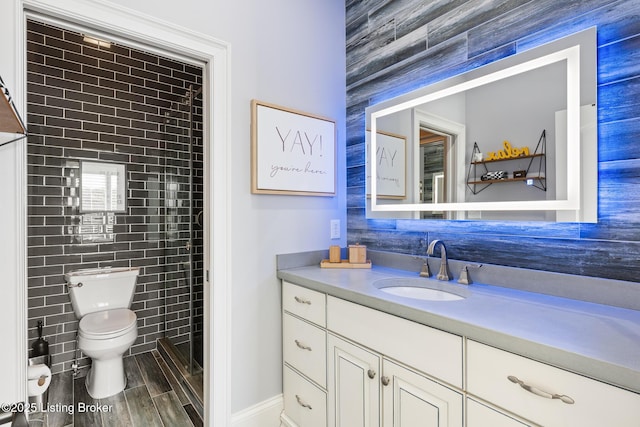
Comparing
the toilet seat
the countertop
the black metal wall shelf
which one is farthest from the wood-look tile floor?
the black metal wall shelf

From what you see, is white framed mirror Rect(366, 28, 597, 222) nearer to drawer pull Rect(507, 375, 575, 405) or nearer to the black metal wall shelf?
the black metal wall shelf

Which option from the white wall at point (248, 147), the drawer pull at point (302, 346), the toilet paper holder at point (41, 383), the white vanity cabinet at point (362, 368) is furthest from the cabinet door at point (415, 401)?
the toilet paper holder at point (41, 383)

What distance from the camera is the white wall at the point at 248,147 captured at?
5.56 feet

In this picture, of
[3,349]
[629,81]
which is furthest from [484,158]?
[3,349]

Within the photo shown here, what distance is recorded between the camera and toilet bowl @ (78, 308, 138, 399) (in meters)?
2.16

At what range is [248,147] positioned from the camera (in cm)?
175

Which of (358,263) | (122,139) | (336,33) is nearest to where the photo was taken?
(358,263)

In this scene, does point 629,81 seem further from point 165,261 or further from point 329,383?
point 165,261

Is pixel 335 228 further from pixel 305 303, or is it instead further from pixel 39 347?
pixel 39 347

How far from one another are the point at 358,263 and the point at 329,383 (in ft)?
2.16

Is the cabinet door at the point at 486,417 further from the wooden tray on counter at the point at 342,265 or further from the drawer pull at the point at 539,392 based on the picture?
the wooden tray on counter at the point at 342,265

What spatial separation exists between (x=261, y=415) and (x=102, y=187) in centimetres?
213

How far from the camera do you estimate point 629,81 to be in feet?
3.63

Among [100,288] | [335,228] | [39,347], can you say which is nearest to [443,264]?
[335,228]
